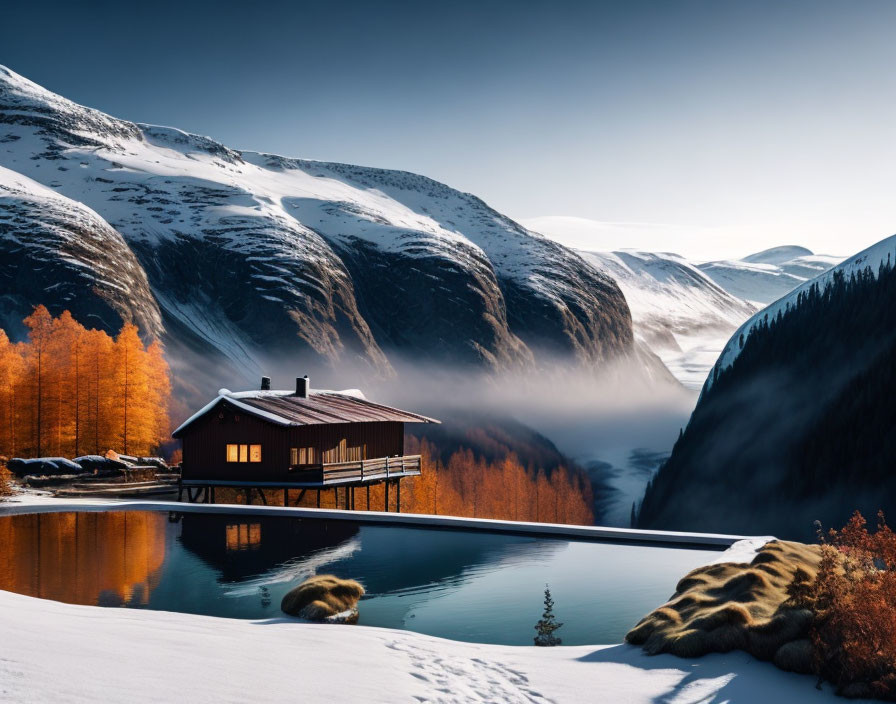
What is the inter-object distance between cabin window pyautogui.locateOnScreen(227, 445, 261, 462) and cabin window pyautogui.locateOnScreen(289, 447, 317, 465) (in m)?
1.65

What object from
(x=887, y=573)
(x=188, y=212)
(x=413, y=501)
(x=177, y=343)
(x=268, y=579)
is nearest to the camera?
(x=887, y=573)

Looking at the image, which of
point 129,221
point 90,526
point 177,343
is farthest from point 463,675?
point 129,221

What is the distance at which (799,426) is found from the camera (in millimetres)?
71188

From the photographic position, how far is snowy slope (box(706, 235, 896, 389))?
Result: 236 feet

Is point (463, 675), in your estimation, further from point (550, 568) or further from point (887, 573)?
point (550, 568)

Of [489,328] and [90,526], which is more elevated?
[489,328]

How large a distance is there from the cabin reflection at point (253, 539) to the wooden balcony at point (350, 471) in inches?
340

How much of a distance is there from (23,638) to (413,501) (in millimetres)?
67782

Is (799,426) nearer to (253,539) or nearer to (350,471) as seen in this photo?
(350,471)

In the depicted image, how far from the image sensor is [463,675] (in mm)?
11766

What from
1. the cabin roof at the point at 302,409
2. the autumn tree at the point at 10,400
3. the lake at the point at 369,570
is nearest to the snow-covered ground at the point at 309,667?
the lake at the point at 369,570

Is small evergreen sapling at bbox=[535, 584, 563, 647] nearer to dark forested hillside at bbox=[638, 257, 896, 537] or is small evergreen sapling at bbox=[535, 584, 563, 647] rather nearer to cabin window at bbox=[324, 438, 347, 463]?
cabin window at bbox=[324, 438, 347, 463]

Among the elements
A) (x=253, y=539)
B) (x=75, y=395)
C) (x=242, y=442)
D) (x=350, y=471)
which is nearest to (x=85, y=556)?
(x=253, y=539)

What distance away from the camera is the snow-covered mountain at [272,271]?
127 metres
